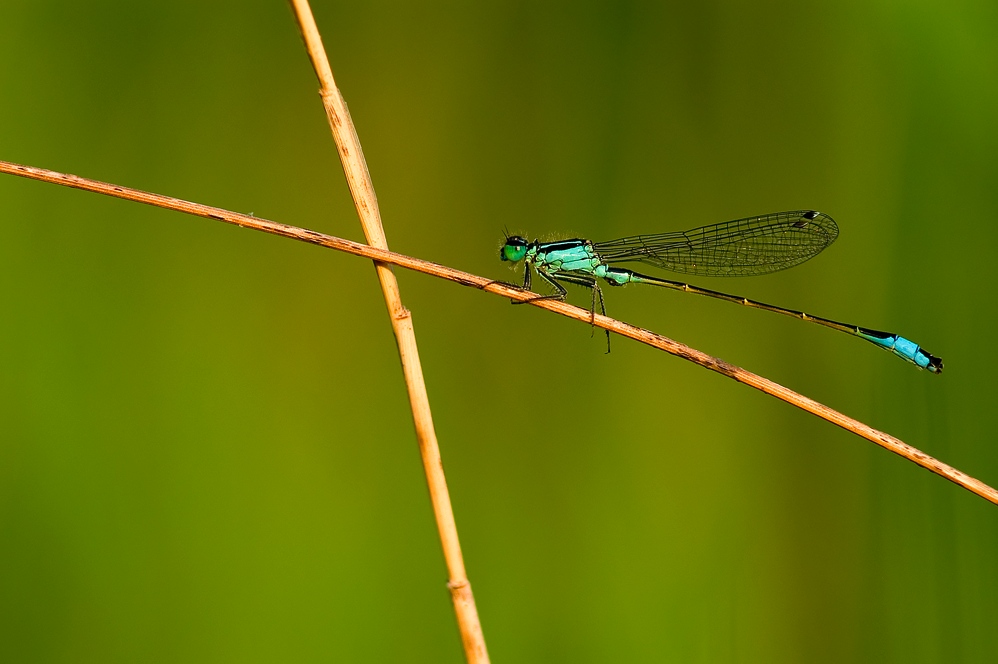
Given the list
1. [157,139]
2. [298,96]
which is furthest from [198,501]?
[298,96]

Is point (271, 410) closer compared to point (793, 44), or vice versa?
point (271, 410)

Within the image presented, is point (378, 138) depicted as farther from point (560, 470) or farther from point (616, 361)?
point (560, 470)

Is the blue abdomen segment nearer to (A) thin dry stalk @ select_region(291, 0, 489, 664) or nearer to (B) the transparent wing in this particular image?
(B) the transparent wing

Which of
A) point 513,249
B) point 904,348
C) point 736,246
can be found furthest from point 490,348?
point 904,348

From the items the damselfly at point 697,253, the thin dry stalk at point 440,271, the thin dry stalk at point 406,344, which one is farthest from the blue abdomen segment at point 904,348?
the thin dry stalk at point 406,344

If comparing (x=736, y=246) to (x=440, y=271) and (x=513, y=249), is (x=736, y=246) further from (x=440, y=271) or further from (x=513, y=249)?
(x=440, y=271)

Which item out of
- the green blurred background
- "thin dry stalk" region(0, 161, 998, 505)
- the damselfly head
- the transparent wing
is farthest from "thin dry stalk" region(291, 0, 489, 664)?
the transparent wing
